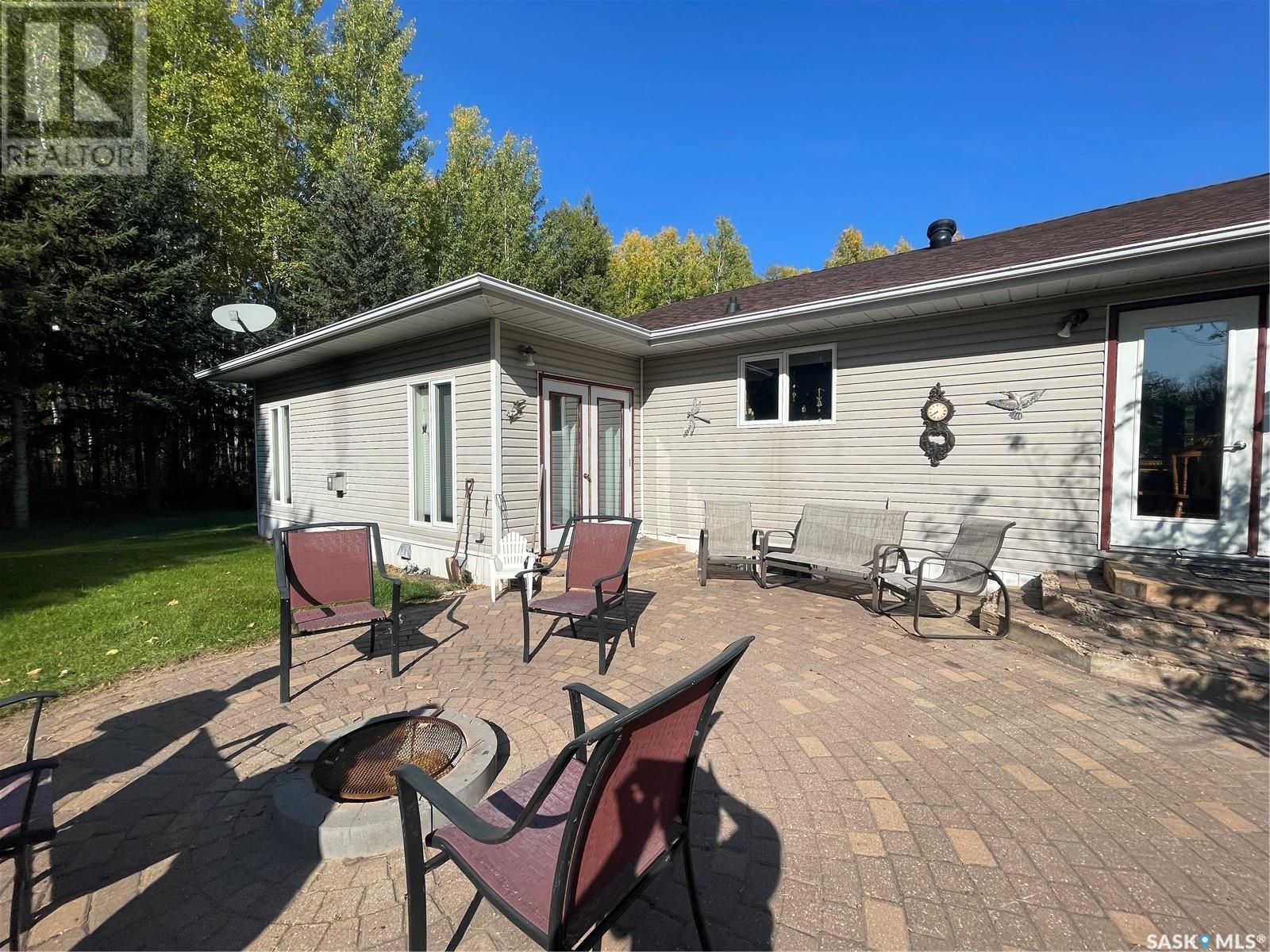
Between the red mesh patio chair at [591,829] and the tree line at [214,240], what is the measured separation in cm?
1499

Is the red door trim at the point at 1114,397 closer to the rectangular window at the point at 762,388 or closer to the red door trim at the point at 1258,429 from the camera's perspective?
the red door trim at the point at 1258,429

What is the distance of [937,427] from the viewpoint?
593cm

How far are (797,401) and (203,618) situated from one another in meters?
6.92

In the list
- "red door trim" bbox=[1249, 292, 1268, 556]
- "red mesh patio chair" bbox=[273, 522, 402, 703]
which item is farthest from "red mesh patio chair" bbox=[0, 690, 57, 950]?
"red door trim" bbox=[1249, 292, 1268, 556]

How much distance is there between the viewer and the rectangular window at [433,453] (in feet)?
22.6

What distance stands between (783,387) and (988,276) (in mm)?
2572

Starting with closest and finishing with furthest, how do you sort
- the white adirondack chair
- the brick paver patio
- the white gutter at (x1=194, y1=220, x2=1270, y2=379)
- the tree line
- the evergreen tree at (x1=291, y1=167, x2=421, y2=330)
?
the brick paver patio → the white gutter at (x1=194, y1=220, x2=1270, y2=379) → the white adirondack chair → the tree line → the evergreen tree at (x1=291, y1=167, x2=421, y2=330)

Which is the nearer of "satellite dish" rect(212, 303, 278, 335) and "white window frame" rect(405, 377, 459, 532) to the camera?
"white window frame" rect(405, 377, 459, 532)

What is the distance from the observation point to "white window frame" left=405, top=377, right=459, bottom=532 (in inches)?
263

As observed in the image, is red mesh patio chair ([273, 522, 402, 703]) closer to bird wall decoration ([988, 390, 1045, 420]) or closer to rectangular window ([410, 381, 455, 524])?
rectangular window ([410, 381, 455, 524])

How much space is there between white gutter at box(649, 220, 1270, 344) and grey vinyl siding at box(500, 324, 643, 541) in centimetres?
127

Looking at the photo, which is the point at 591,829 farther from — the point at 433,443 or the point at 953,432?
the point at 433,443

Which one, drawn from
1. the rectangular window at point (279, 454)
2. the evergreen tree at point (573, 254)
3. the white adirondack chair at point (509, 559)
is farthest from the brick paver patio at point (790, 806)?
the evergreen tree at point (573, 254)

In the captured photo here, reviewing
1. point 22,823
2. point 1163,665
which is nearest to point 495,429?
point 22,823
